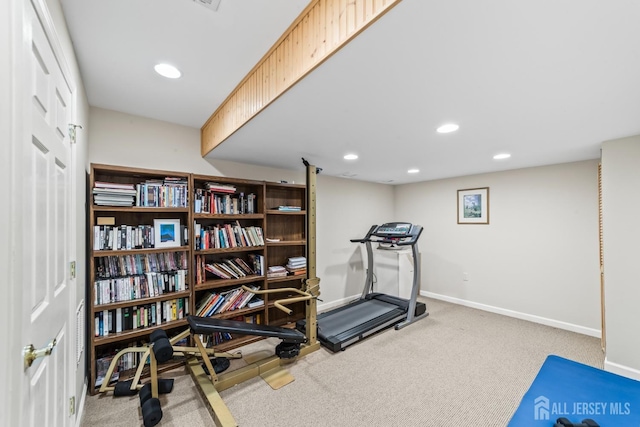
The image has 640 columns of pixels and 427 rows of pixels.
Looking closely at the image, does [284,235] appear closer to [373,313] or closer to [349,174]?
[349,174]

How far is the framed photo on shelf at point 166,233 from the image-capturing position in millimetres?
2436

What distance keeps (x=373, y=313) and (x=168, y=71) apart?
11.5 feet

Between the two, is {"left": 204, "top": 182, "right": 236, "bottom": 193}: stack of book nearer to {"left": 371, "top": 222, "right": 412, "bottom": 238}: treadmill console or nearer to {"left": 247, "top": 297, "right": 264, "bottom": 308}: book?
{"left": 247, "top": 297, "right": 264, "bottom": 308}: book

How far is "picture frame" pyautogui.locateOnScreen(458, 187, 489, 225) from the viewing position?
4.05m

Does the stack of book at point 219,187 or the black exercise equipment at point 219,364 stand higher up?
the stack of book at point 219,187

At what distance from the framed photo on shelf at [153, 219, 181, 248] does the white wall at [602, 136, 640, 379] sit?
4129mm

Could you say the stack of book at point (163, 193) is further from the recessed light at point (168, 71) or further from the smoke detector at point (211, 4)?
the smoke detector at point (211, 4)

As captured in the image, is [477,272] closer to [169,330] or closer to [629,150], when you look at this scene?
[629,150]

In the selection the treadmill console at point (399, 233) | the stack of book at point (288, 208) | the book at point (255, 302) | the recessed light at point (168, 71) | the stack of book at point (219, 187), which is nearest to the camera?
the recessed light at point (168, 71)

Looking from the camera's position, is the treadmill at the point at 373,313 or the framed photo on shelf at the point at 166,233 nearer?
the framed photo on shelf at the point at 166,233

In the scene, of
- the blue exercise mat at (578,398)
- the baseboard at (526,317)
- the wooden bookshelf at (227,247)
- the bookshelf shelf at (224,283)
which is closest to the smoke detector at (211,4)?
the wooden bookshelf at (227,247)

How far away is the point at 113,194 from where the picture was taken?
2205 millimetres

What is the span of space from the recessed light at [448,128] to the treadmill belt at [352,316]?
7.97 feet

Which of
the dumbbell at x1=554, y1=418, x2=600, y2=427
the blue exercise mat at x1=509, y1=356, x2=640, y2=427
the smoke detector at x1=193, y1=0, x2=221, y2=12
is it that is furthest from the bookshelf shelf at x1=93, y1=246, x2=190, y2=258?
the dumbbell at x1=554, y1=418, x2=600, y2=427
